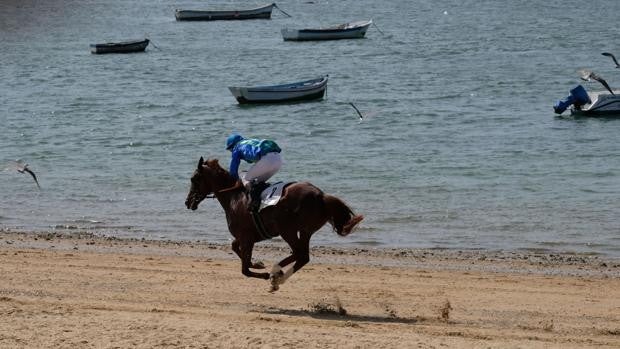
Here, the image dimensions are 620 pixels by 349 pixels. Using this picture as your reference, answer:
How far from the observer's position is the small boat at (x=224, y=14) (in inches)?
3738

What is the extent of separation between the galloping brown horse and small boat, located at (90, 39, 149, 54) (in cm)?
5590

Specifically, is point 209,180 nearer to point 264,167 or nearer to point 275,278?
point 264,167

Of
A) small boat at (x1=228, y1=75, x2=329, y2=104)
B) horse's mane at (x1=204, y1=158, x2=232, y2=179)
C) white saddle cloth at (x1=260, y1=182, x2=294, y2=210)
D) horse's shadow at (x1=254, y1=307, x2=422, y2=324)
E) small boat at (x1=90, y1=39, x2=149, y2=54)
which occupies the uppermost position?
white saddle cloth at (x1=260, y1=182, x2=294, y2=210)

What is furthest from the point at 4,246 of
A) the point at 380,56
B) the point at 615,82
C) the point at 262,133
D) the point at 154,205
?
the point at 380,56

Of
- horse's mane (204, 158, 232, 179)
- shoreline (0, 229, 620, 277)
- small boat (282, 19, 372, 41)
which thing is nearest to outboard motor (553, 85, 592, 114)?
shoreline (0, 229, 620, 277)

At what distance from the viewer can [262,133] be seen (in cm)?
3731

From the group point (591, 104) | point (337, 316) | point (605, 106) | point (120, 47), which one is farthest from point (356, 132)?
point (120, 47)

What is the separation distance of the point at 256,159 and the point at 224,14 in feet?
270

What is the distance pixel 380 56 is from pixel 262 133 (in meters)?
27.8

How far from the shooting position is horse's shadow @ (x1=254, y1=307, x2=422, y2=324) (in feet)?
42.0

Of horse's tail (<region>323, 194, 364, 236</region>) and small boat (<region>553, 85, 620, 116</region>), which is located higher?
horse's tail (<region>323, 194, 364, 236</region>)

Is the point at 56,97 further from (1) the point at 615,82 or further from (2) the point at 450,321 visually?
(2) the point at 450,321

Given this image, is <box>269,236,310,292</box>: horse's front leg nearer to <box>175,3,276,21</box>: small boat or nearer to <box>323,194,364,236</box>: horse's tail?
<box>323,194,364,236</box>: horse's tail

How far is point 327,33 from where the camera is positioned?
74625 millimetres
